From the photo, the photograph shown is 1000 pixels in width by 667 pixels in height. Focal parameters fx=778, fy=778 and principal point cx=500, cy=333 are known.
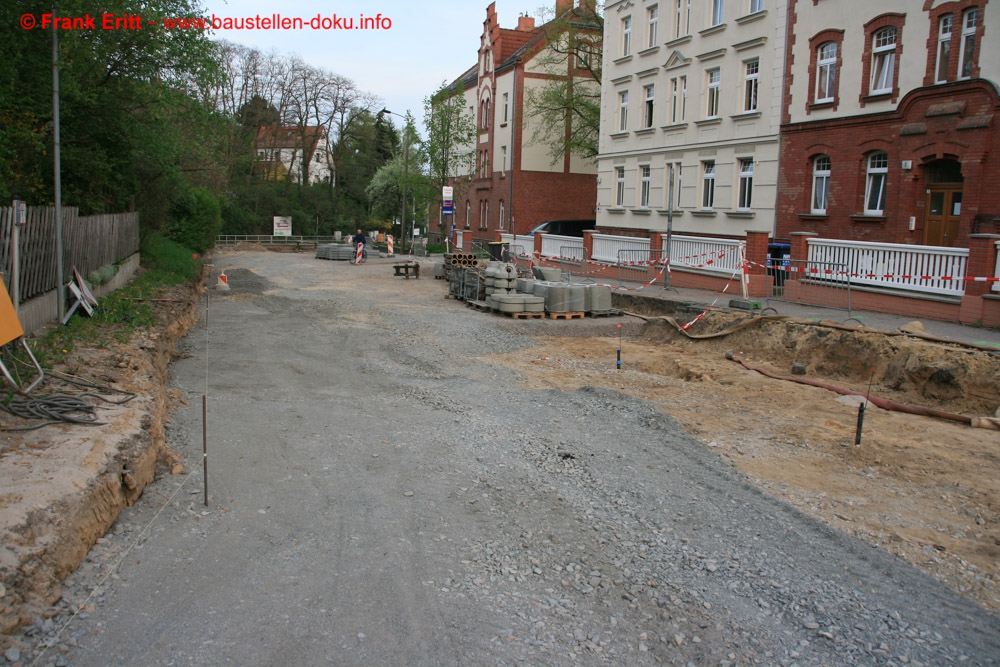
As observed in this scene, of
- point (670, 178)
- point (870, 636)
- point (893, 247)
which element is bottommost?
point (870, 636)

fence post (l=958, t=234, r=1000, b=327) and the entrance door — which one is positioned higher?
the entrance door

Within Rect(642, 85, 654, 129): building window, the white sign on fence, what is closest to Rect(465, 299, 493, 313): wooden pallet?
Rect(642, 85, 654, 129): building window

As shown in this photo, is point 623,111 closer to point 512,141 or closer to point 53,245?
point 512,141

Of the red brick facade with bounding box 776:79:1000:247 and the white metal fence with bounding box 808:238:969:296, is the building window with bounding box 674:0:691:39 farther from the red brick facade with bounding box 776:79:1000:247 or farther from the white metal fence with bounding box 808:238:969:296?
the white metal fence with bounding box 808:238:969:296

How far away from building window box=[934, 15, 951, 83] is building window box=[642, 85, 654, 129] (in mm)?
13175

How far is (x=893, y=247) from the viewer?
16656 mm

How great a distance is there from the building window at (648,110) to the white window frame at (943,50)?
518 inches

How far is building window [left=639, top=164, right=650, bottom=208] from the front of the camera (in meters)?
31.9

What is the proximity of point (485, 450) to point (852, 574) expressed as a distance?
400 centimetres

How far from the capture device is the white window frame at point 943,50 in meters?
19.0

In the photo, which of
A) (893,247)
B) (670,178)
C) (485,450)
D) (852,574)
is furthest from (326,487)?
(670,178)

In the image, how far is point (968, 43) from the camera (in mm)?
18594

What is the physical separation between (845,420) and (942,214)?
11927 millimetres

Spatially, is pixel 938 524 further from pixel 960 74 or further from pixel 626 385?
pixel 960 74
